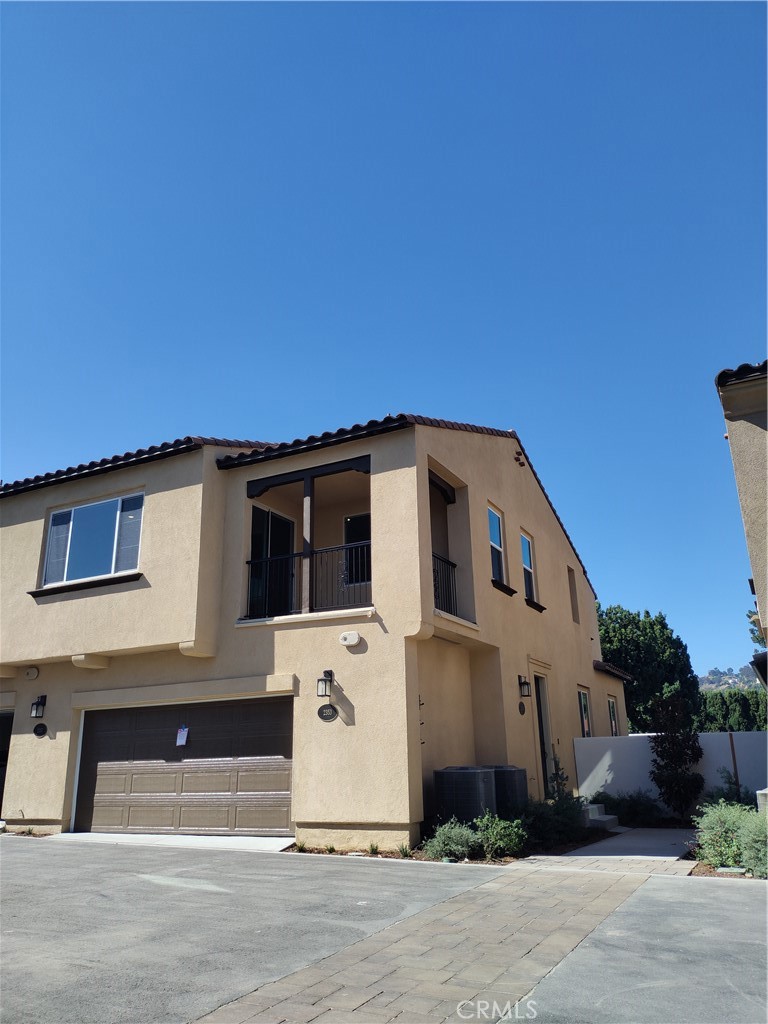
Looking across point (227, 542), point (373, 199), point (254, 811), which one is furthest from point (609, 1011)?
point (373, 199)

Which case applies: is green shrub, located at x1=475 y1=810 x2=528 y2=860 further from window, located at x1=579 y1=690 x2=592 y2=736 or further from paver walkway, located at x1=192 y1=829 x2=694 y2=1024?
window, located at x1=579 y1=690 x2=592 y2=736

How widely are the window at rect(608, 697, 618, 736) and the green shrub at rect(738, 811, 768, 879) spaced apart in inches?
548

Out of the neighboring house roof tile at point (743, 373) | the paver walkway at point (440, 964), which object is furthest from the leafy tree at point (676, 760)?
the neighboring house roof tile at point (743, 373)

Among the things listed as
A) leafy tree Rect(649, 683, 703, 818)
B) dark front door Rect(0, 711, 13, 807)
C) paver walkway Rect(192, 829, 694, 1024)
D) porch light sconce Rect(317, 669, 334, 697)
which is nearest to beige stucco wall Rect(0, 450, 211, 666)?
dark front door Rect(0, 711, 13, 807)

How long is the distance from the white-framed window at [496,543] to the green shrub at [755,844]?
655cm

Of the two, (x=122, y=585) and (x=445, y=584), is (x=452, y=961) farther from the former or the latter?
(x=122, y=585)

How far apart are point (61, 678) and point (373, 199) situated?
1059 cm

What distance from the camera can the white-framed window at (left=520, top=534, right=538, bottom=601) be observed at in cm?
1591

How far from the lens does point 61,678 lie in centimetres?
1349

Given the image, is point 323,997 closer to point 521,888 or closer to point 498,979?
point 498,979

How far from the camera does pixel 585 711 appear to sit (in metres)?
19.0

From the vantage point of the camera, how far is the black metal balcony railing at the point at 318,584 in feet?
41.9

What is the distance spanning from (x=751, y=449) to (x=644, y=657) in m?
28.8
